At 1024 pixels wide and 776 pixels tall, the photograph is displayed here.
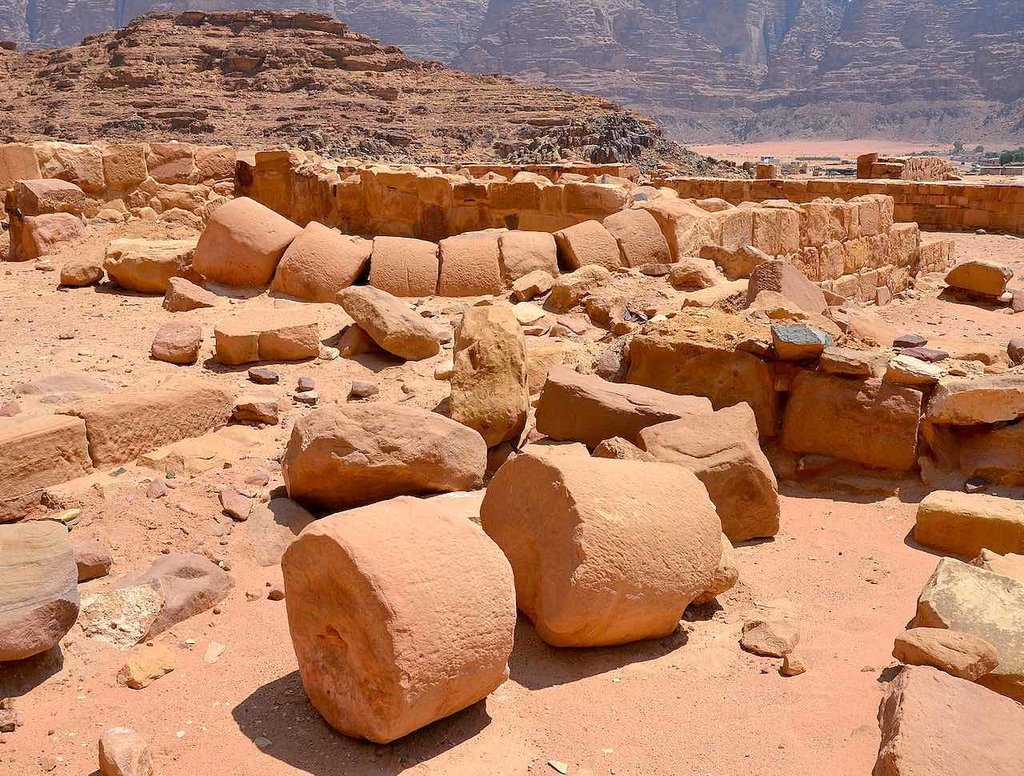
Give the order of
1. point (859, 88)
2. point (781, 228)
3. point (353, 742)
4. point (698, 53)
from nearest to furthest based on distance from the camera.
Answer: point (353, 742) < point (781, 228) < point (859, 88) < point (698, 53)

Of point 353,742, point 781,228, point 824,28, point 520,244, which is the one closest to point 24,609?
point 353,742

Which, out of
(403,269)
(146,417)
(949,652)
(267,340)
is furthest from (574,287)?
(949,652)

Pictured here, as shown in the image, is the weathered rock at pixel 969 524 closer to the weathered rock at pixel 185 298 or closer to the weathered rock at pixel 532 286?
the weathered rock at pixel 532 286

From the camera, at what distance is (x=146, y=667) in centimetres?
326

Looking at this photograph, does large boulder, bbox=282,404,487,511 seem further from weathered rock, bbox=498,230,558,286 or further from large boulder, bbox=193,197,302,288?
large boulder, bbox=193,197,302,288

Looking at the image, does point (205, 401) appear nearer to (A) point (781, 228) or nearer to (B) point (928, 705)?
(B) point (928, 705)

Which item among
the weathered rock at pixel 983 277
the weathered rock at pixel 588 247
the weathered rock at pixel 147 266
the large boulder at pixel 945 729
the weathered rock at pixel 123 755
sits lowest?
the weathered rock at pixel 983 277

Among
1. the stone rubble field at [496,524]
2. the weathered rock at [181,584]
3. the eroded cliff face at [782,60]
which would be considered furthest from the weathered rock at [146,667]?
the eroded cliff face at [782,60]

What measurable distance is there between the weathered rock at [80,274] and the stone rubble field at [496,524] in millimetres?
263

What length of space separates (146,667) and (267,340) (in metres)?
3.05

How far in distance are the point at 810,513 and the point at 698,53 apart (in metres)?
131

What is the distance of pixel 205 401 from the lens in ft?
16.5

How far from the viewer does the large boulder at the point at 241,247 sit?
300 inches

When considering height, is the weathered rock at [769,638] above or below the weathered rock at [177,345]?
below
